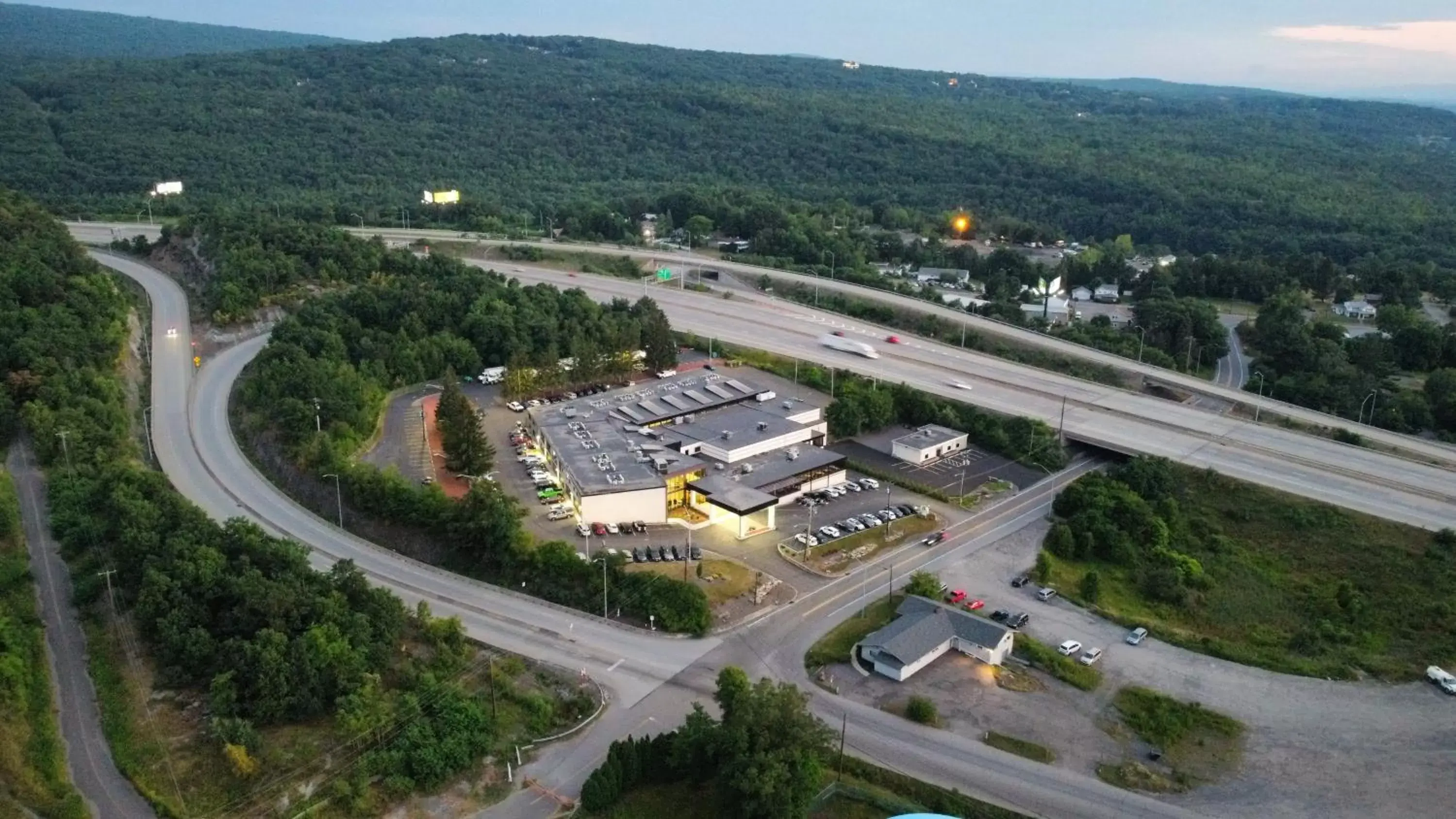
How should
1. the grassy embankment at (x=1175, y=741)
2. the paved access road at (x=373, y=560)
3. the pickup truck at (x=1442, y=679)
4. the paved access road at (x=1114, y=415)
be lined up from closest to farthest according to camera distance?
the grassy embankment at (x=1175, y=741)
the pickup truck at (x=1442, y=679)
the paved access road at (x=373, y=560)
the paved access road at (x=1114, y=415)

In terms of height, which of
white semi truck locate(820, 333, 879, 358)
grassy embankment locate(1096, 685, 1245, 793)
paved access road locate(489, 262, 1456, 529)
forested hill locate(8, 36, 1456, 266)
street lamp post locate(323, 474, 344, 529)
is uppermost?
forested hill locate(8, 36, 1456, 266)

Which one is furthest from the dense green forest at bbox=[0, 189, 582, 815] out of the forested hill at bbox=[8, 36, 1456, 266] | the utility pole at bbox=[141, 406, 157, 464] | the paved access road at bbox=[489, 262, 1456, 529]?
the forested hill at bbox=[8, 36, 1456, 266]

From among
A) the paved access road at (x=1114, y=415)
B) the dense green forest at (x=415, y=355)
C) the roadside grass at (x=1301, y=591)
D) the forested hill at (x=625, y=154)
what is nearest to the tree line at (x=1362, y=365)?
the paved access road at (x=1114, y=415)

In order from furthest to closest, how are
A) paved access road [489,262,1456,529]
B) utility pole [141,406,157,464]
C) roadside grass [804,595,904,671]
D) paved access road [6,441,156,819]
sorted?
1. utility pole [141,406,157,464]
2. paved access road [489,262,1456,529]
3. roadside grass [804,595,904,671]
4. paved access road [6,441,156,819]

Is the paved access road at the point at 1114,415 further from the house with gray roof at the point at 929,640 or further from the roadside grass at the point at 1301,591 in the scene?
the house with gray roof at the point at 929,640

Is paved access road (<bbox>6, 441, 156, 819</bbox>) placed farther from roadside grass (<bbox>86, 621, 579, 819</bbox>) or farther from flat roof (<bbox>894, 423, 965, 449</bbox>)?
flat roof (<bbox>894, 423, 965, 449</bbox>)

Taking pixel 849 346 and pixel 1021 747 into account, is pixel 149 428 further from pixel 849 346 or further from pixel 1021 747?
pixel 1021 747

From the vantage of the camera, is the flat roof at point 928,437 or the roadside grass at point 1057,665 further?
the flat roof at point 928,437
